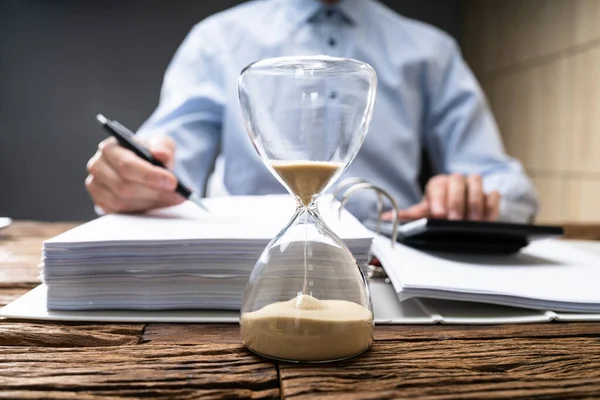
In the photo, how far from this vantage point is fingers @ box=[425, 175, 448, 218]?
846mm

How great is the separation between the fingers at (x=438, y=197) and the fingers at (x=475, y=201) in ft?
0.12

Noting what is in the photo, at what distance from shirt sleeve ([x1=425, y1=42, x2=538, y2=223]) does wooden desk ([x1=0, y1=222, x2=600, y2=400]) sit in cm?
81

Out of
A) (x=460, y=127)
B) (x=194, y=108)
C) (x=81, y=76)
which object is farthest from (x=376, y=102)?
(x=81, y=76)

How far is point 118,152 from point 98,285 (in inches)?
10.7

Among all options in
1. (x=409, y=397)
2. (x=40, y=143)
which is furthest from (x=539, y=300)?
(x=40, y=143)

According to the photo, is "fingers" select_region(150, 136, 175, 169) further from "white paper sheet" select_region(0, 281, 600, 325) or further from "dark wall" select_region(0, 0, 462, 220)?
"dark wall" select_region(0, 0, 462, 220)

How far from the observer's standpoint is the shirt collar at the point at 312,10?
132 centimetres

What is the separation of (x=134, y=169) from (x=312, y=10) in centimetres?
80

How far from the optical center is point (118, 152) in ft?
2.27

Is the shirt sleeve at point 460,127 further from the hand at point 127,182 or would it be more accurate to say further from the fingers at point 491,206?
the hand at point 127,182

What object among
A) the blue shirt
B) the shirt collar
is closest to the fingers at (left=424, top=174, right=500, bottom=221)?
the blue shirt

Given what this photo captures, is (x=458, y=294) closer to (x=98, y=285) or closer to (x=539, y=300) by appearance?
(x=539, y=300)

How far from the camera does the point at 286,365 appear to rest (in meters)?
0.35

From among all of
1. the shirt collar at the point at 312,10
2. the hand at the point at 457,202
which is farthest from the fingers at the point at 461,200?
the shirt collar at the point at 312,10
